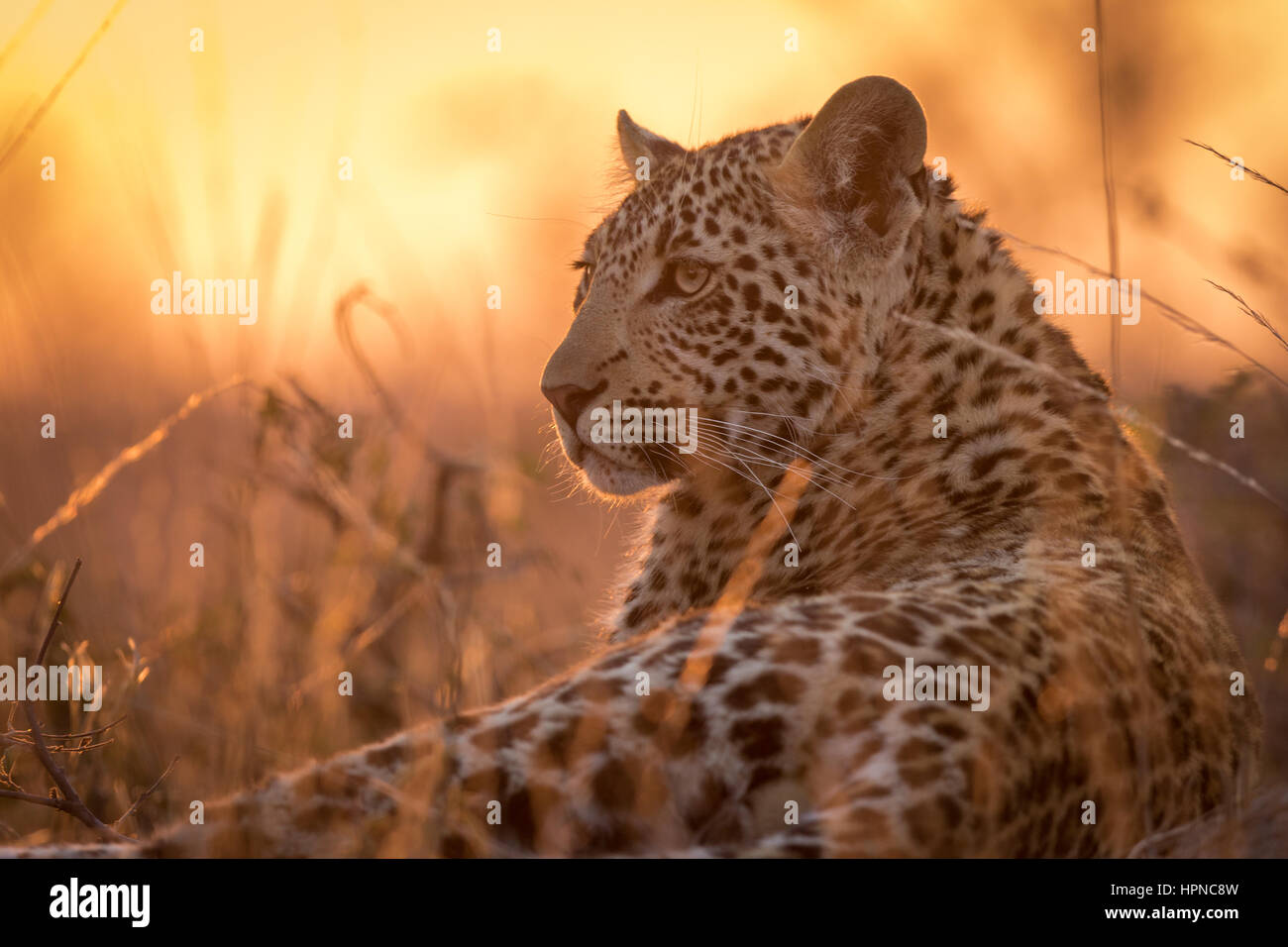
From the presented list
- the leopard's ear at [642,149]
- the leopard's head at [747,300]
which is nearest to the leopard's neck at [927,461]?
the leopard's head at [747,300]

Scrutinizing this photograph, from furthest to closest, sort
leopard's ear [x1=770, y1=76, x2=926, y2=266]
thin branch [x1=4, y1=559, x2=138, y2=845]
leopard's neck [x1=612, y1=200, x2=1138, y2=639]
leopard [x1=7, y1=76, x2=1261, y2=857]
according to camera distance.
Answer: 1. leopard's ear [x1=770, y1=76, x2=926, y2=266]
2. leopard's neck [x1=612, y1=200, x2=1138, y2=639]
3. thin branch [x1=4, y1=559, x2=138, y2=845]
4. leopard [x1=7, y1=76, x2=1261, y2=857]

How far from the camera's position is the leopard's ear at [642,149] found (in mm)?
5645

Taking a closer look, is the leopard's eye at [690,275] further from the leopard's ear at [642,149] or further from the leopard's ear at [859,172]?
the leopard's ear at [642,149]

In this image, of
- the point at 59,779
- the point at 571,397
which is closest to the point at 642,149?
the point at 571,397

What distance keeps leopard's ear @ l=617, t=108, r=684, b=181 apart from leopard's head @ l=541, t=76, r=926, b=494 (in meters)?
0.68

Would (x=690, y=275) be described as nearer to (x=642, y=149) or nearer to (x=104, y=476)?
(x=642, y=149)

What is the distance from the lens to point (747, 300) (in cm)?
467

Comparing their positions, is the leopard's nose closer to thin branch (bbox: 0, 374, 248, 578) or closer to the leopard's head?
the leopard's head

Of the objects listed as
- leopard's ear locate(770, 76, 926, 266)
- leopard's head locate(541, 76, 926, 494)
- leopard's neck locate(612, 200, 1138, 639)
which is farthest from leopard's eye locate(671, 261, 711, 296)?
leopard's neck locate(612, 200, 1138, 639)

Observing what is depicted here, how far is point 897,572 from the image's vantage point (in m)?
3.91

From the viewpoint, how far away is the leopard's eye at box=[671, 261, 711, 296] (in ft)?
15.7

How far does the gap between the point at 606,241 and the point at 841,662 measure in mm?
2874

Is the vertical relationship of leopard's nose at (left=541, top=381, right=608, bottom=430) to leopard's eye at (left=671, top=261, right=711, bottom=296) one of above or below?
below

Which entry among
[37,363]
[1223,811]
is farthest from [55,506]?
[1223,811]
